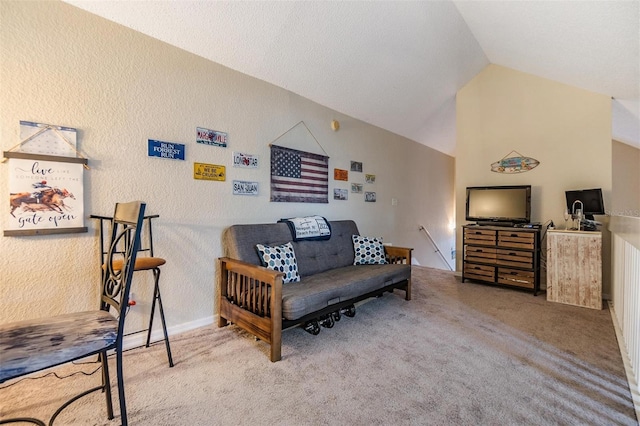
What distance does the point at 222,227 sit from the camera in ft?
8.89

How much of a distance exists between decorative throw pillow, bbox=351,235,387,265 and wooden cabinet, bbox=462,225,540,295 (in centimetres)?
149

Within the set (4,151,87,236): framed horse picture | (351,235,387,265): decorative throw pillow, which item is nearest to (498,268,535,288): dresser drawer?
(351,235,387,265): decorative throw pillow

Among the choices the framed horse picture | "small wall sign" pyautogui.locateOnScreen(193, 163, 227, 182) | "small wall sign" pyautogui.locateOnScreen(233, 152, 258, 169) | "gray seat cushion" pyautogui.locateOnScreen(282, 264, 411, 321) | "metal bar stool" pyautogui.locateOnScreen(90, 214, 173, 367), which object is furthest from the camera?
"small wall sign" pyautogui.locateOnScreen(233, 152, 258, 169)

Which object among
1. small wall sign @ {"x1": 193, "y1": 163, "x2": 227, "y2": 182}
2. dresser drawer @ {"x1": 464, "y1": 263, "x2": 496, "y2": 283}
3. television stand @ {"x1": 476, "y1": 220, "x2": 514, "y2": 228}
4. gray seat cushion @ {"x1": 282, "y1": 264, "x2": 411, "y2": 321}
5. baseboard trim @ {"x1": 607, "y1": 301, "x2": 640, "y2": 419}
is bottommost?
baseboard trim @ {"x1": 607, "y1": 301, "x2": 640, "y2": 419}

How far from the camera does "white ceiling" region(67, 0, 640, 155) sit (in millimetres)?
2209

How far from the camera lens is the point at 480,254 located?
3996mm

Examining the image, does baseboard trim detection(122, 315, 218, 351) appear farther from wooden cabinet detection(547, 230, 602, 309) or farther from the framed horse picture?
wooden cabinet detection(547, 230, 602, 309)

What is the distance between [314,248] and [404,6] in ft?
8.30

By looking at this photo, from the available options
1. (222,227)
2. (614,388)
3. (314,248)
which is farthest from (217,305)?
(614,388)

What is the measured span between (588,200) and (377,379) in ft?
11.3

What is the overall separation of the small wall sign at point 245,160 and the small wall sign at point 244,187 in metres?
0.16

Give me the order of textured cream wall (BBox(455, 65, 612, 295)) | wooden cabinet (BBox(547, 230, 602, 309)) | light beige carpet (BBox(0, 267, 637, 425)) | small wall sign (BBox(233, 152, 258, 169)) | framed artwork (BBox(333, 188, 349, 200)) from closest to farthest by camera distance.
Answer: light beige carpet (BBox(0, 267, 637, 425)), small wall sign (BBox(233, 152, 258, 169)), wooden cabinet (BBox(547, 230, 602, 309)), textured cream wall (BBox(455, 65, 612, 295)), framed artwork (BBox(333, 188, 349, 200))

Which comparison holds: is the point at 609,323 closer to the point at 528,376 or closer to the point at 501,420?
the point at 528,376

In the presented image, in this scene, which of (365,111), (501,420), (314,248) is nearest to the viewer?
(501,420)
